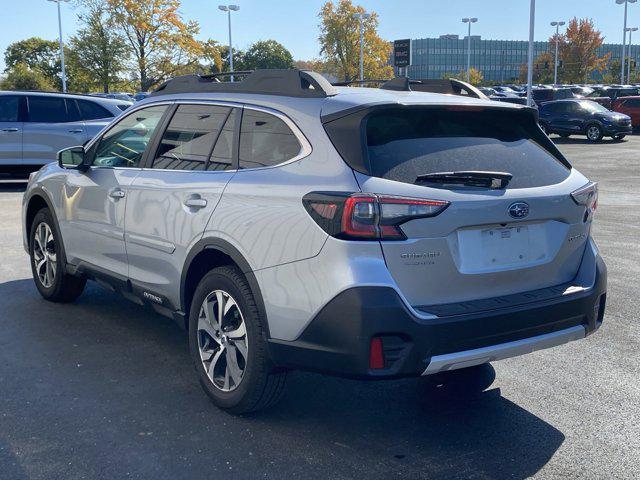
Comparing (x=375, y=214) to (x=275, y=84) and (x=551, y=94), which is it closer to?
(x=275, y=84)

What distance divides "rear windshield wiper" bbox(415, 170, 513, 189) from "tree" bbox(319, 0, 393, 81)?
67.0m

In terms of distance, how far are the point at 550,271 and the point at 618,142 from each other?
89.7 feet

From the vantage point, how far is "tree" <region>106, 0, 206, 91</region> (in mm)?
50531

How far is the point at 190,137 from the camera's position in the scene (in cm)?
461

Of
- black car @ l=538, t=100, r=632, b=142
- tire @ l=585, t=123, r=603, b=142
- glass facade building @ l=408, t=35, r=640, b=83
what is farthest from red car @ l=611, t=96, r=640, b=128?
glass facade building @ l=408, t=35, r=640, b=83

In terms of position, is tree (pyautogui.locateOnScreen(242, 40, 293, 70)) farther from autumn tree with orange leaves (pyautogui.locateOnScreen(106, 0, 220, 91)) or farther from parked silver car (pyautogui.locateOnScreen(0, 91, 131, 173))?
parked silver car (pyautogui.locateOnScreen(0, 91, 131, 173))

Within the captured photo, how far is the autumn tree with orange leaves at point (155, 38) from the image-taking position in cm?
5056

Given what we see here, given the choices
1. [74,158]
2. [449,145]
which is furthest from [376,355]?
[74,158]

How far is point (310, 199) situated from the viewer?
11.7 ft

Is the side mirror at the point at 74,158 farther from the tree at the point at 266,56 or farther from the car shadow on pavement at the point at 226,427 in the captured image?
the tree at the point at 266,56

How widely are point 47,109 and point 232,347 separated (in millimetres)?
11884

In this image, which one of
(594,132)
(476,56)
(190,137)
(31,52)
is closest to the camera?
(190,137)

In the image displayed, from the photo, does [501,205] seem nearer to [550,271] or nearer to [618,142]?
[550,271]

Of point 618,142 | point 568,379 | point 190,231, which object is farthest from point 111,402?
point 618,142
